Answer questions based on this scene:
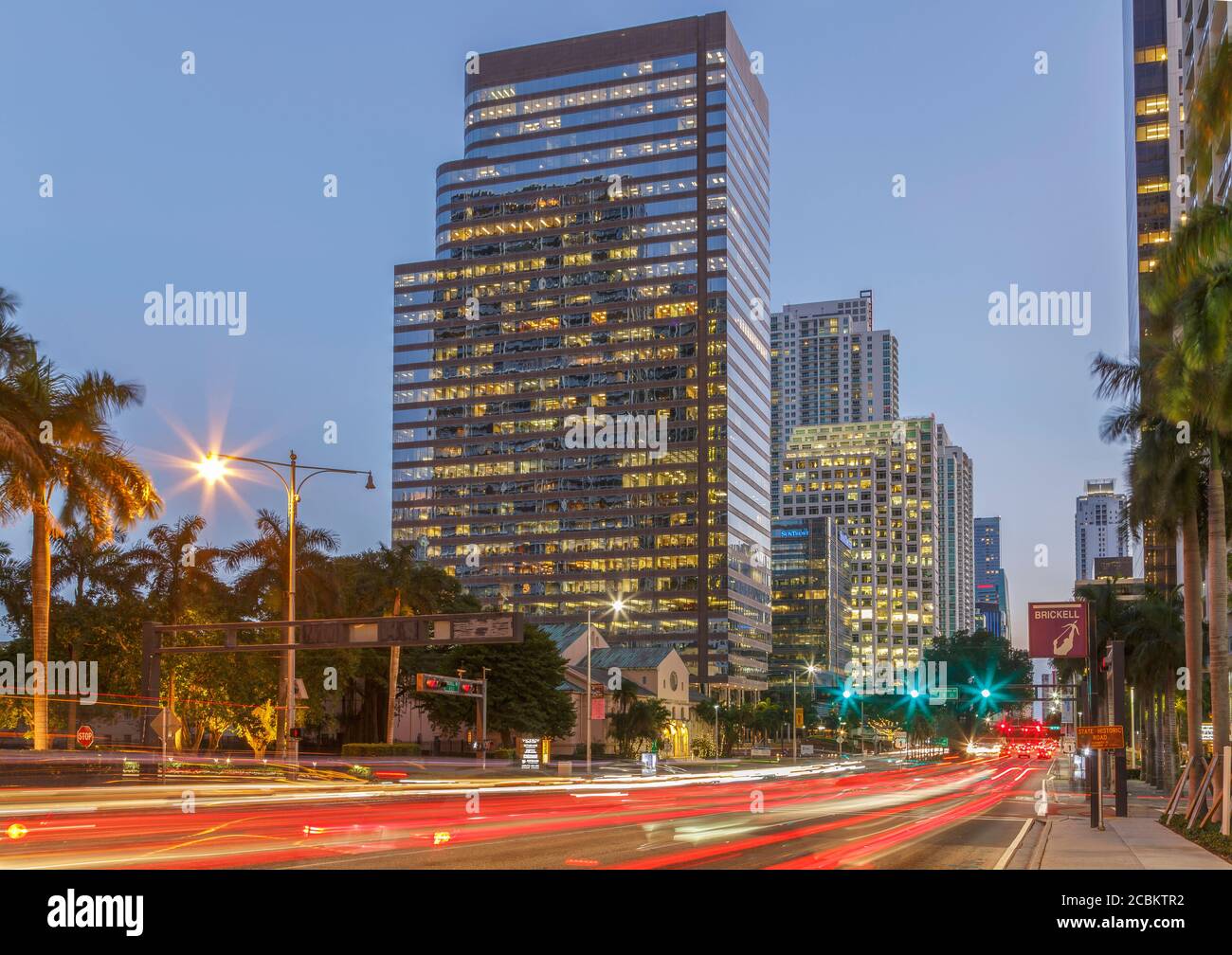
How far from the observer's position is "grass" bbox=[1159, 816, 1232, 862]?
2431cm

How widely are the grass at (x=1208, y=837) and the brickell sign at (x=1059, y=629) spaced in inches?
198

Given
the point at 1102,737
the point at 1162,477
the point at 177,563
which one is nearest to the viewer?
the point at 1102,737

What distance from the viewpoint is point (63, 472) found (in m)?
39.4

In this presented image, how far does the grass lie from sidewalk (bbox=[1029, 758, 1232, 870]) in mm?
258

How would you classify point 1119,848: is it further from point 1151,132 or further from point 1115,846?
point 1151,132

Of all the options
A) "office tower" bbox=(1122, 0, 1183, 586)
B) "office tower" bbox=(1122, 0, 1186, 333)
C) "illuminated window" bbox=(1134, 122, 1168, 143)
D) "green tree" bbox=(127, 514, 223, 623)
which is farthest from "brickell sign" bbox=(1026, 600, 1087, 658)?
"illuminated window" bbox=(1134, 122, 1168, 143)

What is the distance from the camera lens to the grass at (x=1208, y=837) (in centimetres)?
2431

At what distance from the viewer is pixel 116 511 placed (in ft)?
133

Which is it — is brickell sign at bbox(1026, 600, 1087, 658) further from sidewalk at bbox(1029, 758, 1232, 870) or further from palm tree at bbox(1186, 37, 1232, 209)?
palm tree at bbox(1186, 37, 1232, 209)

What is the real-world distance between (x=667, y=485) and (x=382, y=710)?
334 ft

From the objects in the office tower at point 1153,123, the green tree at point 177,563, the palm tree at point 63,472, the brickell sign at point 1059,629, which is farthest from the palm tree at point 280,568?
the office tower at point 1153,123

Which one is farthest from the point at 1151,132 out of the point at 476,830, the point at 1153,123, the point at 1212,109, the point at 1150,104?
the point at 476,830

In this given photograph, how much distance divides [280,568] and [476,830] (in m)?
42.1

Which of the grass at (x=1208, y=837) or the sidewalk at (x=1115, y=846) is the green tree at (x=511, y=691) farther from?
the grass at (x=1208, y=837)
